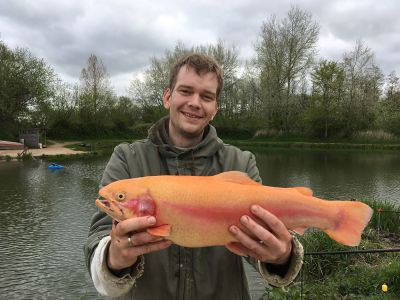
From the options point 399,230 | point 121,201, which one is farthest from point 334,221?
point 399,230

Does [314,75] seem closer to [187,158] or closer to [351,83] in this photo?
[351,83]

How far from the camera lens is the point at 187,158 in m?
2.69

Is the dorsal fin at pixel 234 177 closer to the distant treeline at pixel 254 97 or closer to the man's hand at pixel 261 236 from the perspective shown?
the man's hand at pixel 261 236

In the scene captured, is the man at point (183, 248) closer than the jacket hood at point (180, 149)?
Yes

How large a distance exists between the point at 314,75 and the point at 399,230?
143 ft

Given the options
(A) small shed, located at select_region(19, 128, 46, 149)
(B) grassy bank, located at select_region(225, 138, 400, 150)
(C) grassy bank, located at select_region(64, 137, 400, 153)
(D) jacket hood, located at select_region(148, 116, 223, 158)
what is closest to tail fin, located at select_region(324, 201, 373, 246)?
(D) jacket hood, located at select_region(148, 116, 223, 158)

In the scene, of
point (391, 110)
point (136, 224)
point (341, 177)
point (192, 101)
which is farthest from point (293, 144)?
point (136, 224)

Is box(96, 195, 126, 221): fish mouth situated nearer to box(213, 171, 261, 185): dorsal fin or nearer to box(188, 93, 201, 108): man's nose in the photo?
box(213, 171, 261, 185): dorsal fin

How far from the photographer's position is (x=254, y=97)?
5691 centimetres

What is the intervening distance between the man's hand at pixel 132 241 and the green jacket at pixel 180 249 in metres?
0.21

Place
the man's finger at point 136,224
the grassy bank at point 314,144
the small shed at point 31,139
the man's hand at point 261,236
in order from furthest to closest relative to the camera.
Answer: the grassy bank at point 314,144
the small shed at point 31,139
the man's hand at point 261,236
the man's finger at point 136,224

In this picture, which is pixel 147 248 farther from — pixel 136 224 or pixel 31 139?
pixel 31 139

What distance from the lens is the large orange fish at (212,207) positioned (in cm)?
214

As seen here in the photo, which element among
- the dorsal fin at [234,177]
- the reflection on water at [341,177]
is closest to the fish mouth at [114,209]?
the dorsal fin at [234,177]
